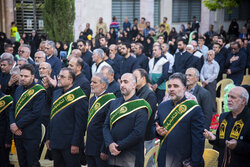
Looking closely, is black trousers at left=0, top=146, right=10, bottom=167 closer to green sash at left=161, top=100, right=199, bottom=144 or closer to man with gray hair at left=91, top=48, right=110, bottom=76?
green sash at left=161, top=100, right=199, bottom=144

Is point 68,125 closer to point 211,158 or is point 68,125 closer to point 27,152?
point 27,152

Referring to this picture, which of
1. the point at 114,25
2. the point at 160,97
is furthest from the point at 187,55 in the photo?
the point at 114,25

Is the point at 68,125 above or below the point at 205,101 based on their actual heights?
below

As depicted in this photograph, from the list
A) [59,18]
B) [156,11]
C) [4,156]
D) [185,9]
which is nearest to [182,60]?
[4,156]

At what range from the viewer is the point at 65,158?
16.7 feet

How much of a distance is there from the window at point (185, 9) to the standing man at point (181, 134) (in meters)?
22.3

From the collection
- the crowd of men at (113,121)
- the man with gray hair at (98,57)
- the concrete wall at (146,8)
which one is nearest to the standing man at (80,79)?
the crowd of men at (113,121)

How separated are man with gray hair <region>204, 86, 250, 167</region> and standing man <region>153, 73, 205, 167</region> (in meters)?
0.17

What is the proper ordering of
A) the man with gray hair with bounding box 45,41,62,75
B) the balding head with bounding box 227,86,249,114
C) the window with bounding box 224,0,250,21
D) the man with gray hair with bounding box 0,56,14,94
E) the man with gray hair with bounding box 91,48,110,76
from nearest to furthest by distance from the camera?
the balding head with bounding box 227,86,249,114 → the man with gray hair with bounding box 0,56,14,94 → the man with gray hair with bounding box 91,48,110,76 → the man with gray hair with bounding box 45,41,62,75 → the window with bounding box 224,0,250,21

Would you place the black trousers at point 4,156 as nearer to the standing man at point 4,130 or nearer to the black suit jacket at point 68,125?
the standing man at point 4,130

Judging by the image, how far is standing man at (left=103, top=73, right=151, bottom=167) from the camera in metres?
4.35

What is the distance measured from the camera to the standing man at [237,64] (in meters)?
9.86

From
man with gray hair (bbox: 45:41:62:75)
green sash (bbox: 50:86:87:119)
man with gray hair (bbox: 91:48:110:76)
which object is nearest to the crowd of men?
green sash (bbox: 50:86:87:119)

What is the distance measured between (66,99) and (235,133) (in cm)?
247
